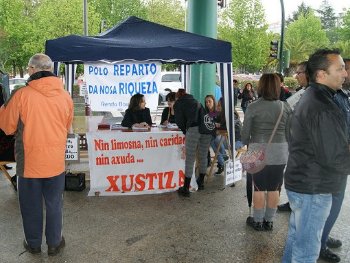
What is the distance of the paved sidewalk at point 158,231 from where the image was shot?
3.62 meters

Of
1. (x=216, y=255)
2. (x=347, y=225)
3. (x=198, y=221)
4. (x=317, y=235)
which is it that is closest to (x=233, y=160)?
(x=198, y=221)

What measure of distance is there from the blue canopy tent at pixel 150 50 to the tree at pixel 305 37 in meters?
43.9

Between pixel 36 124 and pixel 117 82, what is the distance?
12.0 feet

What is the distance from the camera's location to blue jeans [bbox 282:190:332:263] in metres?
2.47

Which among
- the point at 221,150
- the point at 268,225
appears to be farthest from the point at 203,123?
the point at 221,150

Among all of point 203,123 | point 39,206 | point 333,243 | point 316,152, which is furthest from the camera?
point 203,123

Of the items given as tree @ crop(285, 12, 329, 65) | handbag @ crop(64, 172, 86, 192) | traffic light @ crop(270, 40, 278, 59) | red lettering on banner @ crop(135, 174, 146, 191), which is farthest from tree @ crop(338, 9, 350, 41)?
handbag @ crop(64, 172, 86, 192)

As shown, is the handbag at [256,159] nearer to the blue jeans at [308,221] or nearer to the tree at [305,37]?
the blue jeans at [308,221]

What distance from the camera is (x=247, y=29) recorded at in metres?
33.1

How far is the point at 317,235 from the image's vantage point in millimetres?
2539

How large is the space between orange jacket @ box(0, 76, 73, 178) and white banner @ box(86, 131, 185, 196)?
1975 mm

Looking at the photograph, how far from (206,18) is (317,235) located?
7.40 metres

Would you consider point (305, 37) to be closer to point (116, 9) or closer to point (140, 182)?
point (116, 9)

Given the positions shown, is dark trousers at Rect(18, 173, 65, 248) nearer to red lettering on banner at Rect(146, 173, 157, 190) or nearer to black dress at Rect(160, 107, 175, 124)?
red lettering on banner at Rect(146, 173, 157, 190)
